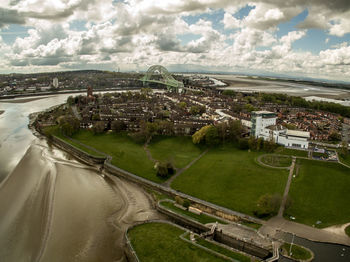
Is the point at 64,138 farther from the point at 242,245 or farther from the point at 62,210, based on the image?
the point at 242,245

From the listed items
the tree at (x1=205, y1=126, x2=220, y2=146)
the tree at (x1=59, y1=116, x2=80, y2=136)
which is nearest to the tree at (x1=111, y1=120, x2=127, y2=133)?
the tree at (x1=59, y1=116, x2=80, y2=136)

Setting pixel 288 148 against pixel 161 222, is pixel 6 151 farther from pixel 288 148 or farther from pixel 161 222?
pixel 288 148


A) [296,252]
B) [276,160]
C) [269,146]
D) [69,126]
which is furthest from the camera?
[69,126]

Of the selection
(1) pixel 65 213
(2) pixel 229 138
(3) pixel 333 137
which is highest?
(2) pixel 229 138

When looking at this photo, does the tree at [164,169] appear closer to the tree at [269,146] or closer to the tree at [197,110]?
the tree at [269,146]

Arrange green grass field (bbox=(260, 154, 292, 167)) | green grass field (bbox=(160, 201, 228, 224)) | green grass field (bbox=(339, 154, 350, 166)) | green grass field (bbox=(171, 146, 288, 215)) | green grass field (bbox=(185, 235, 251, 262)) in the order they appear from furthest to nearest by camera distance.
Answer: green grass field (bbox=(339, 154, 350, 166)), green grass field (bbox=(260, 154, 292, 167)), green grass field (bbox=(171, 146, 288, 215)), green grass field (bbox=(160, 201, 228, 224)), green grass field (bbox=(185, 235, 251, 262))

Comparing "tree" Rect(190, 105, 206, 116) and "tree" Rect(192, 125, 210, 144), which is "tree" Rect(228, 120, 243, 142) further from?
"tree" Rect(190, 105, 206, 116)

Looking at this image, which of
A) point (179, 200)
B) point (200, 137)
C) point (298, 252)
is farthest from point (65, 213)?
point (200, 137)
